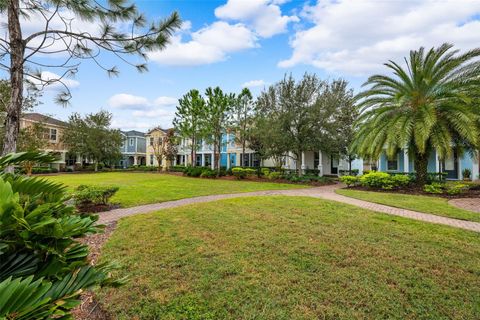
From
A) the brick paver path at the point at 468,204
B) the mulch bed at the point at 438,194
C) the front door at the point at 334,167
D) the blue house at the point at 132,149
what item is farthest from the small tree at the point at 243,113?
the blue house at the point at 132,149

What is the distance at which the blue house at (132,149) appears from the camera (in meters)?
42.7

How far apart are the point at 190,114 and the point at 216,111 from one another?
3.94m

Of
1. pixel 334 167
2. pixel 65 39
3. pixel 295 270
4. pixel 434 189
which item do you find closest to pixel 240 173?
pixel 334 167

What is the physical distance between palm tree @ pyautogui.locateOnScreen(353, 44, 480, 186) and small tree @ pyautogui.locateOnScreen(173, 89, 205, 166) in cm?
1472

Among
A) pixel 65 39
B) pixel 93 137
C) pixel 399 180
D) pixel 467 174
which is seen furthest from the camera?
pixel 93 137

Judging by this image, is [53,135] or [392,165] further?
[53,135]

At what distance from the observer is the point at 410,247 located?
172 inches

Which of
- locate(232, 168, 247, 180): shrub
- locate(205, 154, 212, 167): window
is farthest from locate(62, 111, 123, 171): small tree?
locate(232, 168, 247, 180): shrub

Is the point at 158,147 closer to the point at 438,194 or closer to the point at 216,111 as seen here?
the point at 216,111

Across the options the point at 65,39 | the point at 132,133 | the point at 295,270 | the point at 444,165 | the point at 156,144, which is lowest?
the point at 295,270

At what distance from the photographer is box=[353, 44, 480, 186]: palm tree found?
1123cm

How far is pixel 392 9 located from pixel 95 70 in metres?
10.1

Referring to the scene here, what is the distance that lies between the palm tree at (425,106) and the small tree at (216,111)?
12.1 meters

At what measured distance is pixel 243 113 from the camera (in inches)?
907
